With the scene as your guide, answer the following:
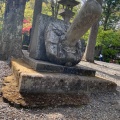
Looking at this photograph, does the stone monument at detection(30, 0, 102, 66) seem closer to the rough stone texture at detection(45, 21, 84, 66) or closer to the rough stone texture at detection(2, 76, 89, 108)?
the rough stone texture at detection(45, 21, 84, 66)

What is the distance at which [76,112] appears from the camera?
2.98m

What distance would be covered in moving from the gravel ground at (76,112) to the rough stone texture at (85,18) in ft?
4.05

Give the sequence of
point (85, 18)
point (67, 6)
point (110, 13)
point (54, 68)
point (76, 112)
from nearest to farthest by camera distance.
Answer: point (76, 112)
point (85, 18)
point (54, 68)
point (67, 6)
point (110, 13)

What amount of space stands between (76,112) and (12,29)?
3.79 metres

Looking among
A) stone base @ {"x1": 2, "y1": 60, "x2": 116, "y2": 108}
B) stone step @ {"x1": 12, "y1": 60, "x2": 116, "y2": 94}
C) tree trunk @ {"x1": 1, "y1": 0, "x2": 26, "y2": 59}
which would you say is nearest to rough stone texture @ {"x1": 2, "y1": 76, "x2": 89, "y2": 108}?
stone base @ {"x1": 2, "y1": 60, "x2": 116, "y2": 108}

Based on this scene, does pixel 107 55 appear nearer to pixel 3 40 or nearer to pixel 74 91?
pixel 3 40

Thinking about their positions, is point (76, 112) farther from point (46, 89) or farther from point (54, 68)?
point (54, 68)

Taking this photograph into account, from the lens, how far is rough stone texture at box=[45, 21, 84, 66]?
12.7 ft

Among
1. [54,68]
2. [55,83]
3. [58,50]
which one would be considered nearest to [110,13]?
[58,50]

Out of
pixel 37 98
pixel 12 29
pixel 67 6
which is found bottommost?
pixel 37 98

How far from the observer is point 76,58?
403cm

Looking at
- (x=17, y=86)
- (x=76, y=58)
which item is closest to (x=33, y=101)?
(x=17, y=86)

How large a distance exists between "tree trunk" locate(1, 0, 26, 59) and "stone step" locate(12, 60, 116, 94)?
2397mm

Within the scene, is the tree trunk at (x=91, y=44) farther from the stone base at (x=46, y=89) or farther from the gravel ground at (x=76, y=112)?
the gravel ground at (x=76, y=112)
